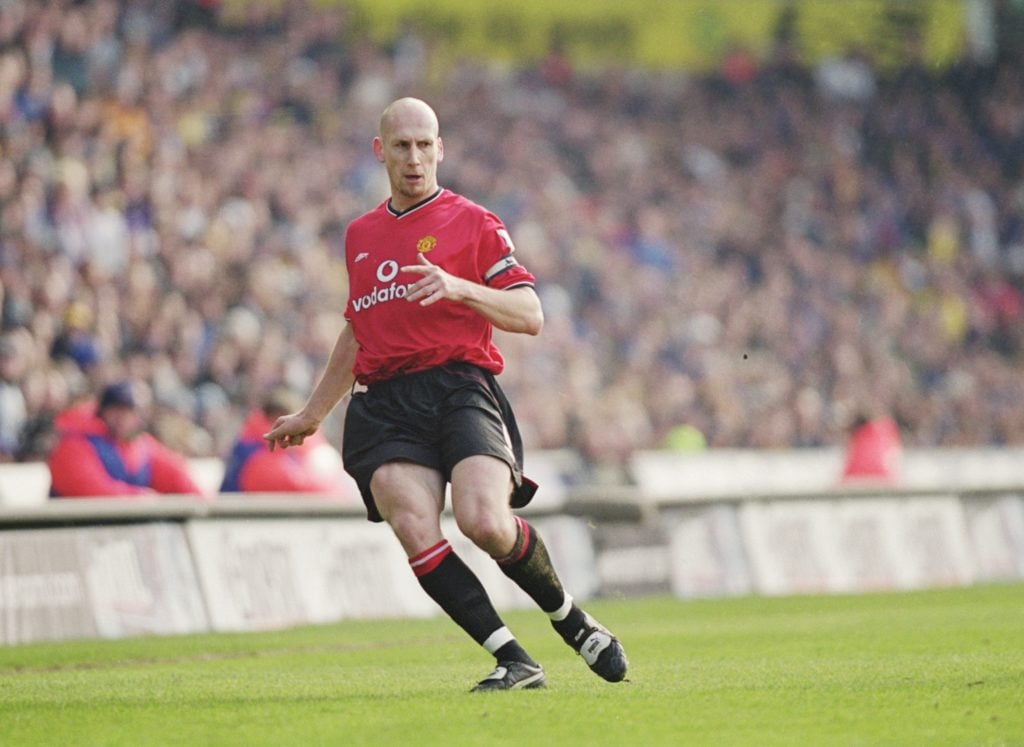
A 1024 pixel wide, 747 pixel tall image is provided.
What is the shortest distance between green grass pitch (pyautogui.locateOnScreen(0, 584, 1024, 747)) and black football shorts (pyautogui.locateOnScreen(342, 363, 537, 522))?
2.94 ft

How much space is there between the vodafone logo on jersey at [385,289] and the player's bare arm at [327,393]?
0.84ft

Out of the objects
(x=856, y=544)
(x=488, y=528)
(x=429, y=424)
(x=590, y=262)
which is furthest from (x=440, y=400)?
(x=590, y=262)

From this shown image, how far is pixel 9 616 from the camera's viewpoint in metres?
12.5

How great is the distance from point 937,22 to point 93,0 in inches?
707

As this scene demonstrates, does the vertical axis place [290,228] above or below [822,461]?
above

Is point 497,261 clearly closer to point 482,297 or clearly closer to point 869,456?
point 482,297

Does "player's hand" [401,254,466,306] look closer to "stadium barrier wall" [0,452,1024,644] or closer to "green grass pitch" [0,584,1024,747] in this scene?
"green grass pitch" [0,584,1024,747]

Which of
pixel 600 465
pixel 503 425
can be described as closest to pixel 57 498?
pixel 503 425

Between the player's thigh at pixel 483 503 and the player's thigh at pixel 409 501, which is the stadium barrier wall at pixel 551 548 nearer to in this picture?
the player's thigh at pixel 409 501

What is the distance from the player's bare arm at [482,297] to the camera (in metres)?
7.15

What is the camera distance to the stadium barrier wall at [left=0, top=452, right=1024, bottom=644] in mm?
13125

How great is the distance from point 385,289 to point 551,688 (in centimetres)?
168

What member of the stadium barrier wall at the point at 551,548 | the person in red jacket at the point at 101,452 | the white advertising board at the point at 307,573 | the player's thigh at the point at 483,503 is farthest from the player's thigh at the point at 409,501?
the person in red jacket at the point at 101,452

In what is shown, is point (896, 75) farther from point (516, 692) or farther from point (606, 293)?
point (516, 692)
